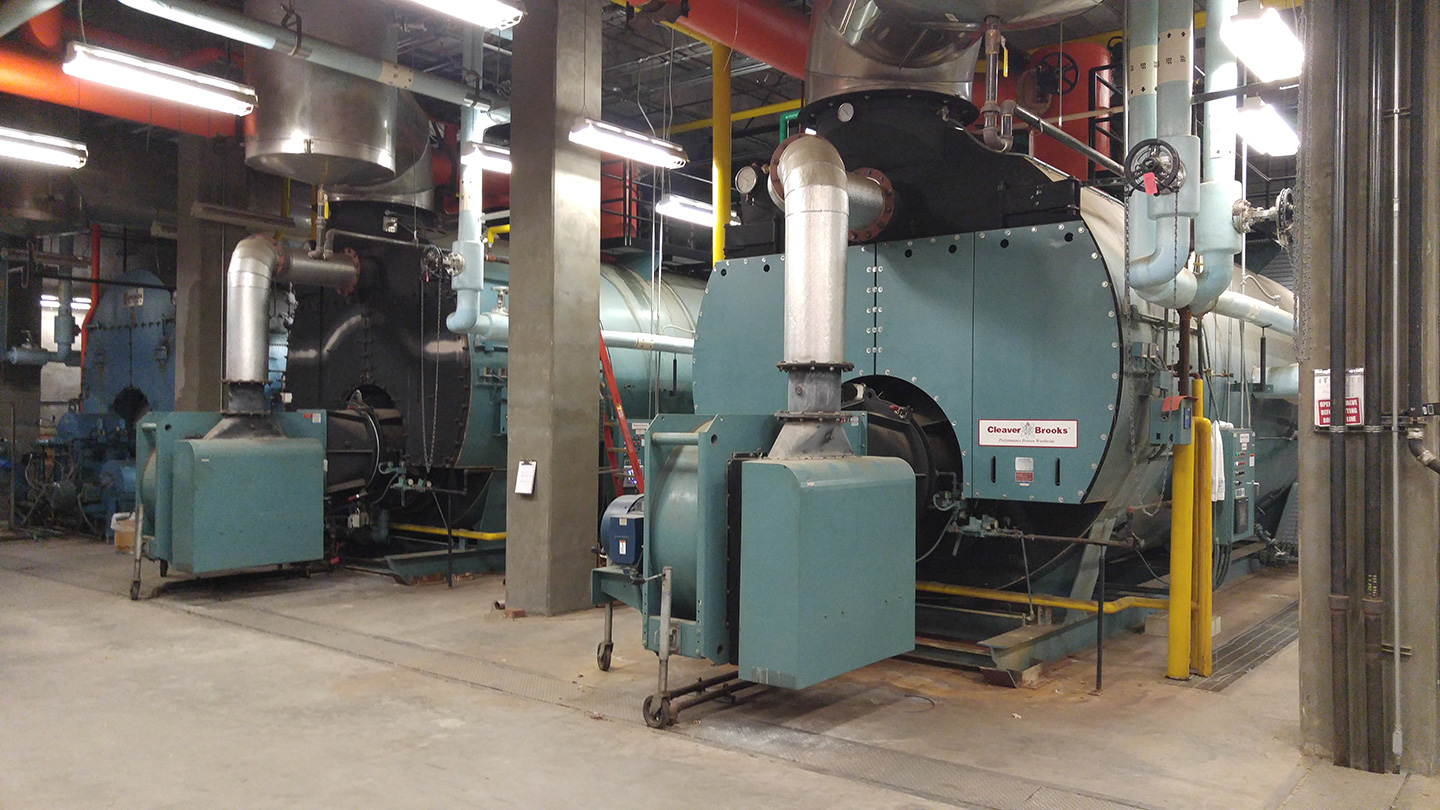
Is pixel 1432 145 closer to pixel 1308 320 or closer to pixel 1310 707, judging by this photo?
pixel 1308 320

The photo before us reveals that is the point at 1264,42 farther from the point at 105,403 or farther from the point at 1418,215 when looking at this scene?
the point at 105,403

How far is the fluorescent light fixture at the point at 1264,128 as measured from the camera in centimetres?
616

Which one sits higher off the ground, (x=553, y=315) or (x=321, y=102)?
(x=321, y=102)

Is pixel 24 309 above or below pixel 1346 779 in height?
above

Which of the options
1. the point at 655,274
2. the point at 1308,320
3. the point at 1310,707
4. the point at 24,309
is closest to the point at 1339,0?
the point at 1308,320

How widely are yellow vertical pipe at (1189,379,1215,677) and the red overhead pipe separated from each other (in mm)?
3633

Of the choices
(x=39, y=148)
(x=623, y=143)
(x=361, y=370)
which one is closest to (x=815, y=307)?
(x=623, y=143)

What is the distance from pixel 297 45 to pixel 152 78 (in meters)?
0.97

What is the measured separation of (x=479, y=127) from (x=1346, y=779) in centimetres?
729

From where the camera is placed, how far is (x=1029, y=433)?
5086mm

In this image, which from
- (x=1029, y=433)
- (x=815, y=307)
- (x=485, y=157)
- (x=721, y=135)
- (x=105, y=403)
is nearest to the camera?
(x=815, y=307)

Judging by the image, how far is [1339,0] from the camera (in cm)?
405

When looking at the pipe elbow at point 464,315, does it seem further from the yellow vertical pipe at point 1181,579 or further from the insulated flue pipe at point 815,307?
the yellow vertical pipe at point 1181,579

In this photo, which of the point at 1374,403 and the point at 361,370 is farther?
the point at 361,370
